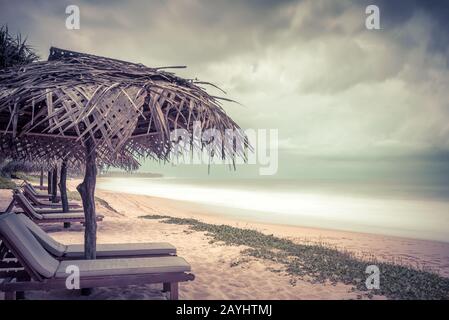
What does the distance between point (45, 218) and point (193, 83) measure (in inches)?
276

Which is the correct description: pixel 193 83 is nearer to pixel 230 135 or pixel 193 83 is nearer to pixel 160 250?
pixel 230 135

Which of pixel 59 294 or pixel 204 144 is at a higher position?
pixel 204 144

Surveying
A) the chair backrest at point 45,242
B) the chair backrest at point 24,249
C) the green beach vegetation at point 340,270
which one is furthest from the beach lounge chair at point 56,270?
the green beach vegetation at point 340,270

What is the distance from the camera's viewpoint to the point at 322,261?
6426mm

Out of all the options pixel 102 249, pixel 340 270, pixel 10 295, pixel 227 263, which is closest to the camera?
pixel 10 295

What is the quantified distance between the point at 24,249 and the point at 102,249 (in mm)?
1418

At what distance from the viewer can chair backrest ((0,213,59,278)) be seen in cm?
334

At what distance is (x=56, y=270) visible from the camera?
11.7 ft

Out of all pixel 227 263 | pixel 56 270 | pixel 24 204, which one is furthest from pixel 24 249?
pixel 24 204

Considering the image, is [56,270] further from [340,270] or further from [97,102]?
[340,270]

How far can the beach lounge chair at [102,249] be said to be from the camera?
14.4 ft

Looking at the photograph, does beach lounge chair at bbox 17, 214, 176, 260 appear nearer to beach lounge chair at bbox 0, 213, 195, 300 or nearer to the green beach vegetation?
beach lounge chair at bbox 0, 213, 195, 300
